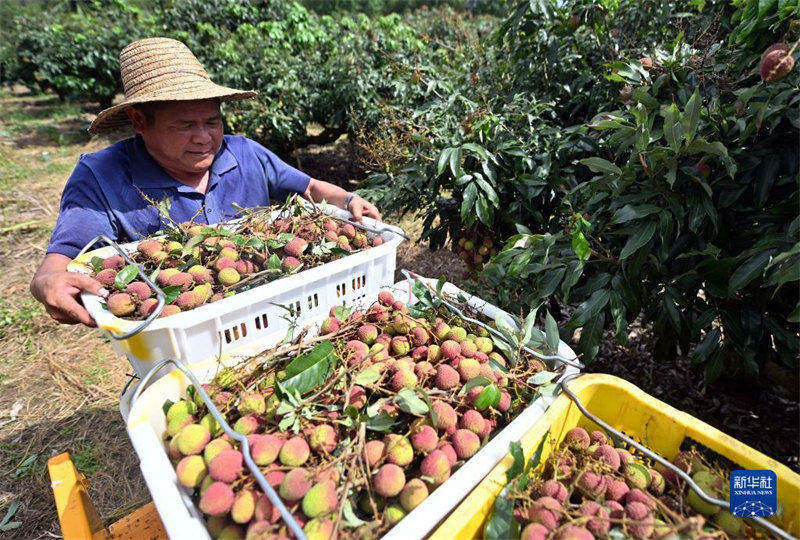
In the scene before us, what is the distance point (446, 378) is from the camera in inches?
39.7

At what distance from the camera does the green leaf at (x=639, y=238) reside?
1295 millimetres

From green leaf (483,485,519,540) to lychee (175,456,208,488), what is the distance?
55 centimetres

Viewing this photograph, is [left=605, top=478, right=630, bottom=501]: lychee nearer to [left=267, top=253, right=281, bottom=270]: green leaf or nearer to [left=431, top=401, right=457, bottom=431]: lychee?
[left=431, top=401, right=457, bottom=431]: lychee

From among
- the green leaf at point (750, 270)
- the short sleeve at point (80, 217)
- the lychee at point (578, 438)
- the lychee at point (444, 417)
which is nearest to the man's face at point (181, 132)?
the short sleeve at point (80, 217)

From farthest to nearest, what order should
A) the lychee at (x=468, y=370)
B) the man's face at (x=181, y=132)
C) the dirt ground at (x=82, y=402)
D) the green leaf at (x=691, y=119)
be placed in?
the dirt ground at (x=82, y=402) → the man's face at (x=181, y=132) → the green leaf at (x=691, y=119) → the lychee at (x=468, y=370)

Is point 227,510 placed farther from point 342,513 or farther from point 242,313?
point 242,313

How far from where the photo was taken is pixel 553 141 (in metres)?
2.17

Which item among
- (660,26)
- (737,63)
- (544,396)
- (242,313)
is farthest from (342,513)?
(660,26)

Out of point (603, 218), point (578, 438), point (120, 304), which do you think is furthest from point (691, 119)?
point (120, 304)

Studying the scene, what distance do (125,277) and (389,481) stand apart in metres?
0.91

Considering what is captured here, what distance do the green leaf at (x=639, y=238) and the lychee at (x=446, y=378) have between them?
677mm

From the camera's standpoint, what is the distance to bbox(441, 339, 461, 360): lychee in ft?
3.58

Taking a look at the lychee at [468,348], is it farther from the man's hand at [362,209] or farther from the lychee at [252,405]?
the man's hand at [362,209]

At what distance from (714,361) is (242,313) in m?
1.57
